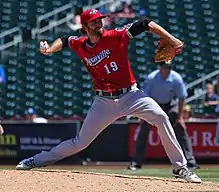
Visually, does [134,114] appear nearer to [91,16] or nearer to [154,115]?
[154,115]

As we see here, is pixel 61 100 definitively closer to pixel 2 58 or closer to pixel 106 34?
pixel 2 58

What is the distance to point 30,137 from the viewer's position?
630 inches

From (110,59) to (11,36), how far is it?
43.6 ft

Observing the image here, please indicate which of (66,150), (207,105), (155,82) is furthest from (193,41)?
(66,150)

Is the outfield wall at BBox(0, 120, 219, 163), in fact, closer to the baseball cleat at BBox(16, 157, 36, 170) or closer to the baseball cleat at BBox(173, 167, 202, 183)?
the baseball cleat at BBox(16, 157, 36, 170)

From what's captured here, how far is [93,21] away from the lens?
7922 mm

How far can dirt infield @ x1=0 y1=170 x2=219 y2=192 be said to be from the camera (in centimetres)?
732

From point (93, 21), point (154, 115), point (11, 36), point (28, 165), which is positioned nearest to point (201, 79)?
point (11, 36)

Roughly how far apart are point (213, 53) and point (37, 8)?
568cm

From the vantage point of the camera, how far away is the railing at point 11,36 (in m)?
20.6

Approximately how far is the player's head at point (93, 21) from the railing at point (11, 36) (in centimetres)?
1274

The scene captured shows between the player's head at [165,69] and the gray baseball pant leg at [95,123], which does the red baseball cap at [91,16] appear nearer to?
the gray baseball pant leg at [95,123]

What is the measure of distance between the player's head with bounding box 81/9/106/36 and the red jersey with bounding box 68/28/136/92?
10 centimetres

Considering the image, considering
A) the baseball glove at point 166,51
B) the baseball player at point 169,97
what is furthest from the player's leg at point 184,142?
the baseball glove at point 166,51
